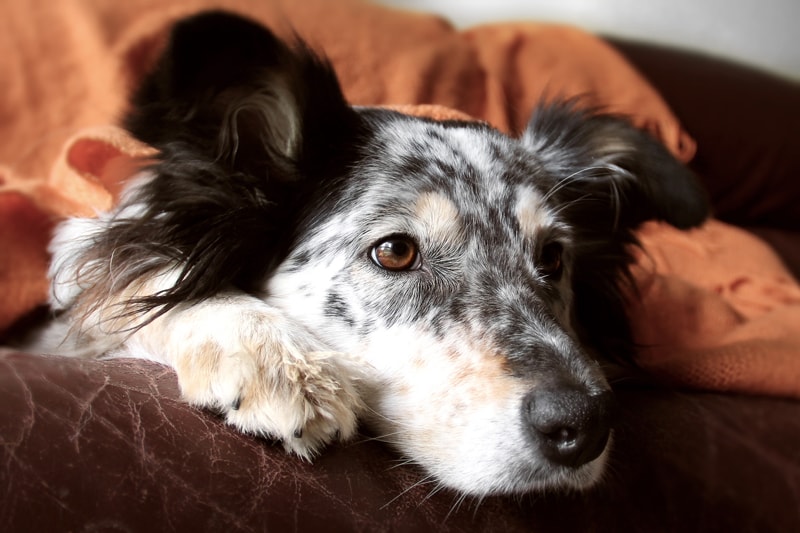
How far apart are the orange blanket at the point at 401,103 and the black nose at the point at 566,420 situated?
28.5 inches

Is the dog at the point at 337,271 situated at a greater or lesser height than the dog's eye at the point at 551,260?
greater

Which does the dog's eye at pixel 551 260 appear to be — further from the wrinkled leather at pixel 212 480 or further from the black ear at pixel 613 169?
the wrinkled leather at pixel 212 480

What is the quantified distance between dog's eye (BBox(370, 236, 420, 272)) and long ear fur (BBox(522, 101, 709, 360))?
1.51ft

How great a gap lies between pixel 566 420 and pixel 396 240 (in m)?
0.51

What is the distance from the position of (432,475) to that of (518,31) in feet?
8.15

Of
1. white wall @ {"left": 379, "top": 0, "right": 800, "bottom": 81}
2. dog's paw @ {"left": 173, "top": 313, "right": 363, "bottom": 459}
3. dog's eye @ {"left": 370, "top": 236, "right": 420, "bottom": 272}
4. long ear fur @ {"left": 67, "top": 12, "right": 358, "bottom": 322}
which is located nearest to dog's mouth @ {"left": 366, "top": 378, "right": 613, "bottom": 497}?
dog's paw @ {"left": 173, "top": 313, "right": 363, "bottom": 459}

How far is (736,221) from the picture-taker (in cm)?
332

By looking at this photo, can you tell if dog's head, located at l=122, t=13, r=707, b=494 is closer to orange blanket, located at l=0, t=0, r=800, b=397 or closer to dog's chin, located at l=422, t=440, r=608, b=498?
dog's chin, located at l=422, t=440, r=608, b=498

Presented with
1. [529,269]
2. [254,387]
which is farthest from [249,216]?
[529,269]

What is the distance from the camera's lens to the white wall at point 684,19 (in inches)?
144

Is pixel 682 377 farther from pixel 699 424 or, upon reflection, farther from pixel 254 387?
pixel 254 387

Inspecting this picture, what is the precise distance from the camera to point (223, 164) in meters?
1.31

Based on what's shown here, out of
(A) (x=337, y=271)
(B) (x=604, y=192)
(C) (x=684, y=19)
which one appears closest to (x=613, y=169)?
(B) (x=604, y=192)

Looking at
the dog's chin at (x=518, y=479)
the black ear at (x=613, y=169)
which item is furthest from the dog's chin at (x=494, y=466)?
the black ear at (x=613, y=169)
